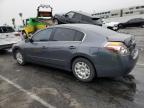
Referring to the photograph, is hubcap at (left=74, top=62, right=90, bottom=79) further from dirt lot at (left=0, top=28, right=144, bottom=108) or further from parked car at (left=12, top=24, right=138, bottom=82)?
dirt lot at (left=0, top=28, right=144, bottom=108)

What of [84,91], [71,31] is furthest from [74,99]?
[71,31]

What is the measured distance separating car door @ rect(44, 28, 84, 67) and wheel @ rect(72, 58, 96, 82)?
28 centimetres

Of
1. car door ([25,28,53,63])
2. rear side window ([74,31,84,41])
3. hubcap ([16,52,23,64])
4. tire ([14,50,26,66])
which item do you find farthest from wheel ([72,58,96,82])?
hubcap ([16,52,23,64])

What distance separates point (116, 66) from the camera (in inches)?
205

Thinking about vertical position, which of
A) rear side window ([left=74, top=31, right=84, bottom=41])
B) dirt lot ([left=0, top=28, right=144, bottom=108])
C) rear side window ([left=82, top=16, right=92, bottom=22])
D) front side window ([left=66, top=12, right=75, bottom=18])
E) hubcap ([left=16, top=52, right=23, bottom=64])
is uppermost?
front side window ([left=66, top=12, right=75, bottom=18])

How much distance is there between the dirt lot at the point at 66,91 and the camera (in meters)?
4.64

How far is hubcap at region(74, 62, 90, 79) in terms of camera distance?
5.77 meters

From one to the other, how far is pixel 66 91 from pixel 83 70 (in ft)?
2.67

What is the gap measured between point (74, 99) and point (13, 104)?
136 cm

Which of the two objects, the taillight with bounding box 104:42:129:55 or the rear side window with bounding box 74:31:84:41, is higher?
the rear side window with bounding box 74:31:84:41

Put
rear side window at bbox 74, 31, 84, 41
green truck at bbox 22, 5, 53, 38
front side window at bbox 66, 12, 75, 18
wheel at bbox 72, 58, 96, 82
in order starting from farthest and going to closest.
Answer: green truck at bbox 22, 5, 53, 38 → front side window at bbox 66, 12, 75, 18 → rear side window at bbox 74, 31, 84, 41 → wheel at bbox 72, 58, 96, 82

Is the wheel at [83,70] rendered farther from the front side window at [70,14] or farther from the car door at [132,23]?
the car door at [132,23]

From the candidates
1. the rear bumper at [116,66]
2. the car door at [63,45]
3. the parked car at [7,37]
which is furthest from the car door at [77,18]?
the rear bumper at [116,66]

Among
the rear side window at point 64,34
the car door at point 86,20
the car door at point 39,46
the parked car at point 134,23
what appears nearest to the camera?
the rear side window at point 64,34
